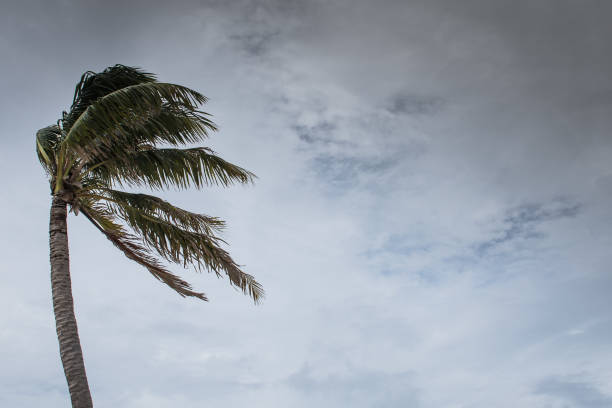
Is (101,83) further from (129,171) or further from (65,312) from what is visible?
(65,312)

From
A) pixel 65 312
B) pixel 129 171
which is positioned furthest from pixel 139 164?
pixel 65 312

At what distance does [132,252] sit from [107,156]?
1953 millimetres

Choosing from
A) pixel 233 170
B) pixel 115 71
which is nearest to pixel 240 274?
pixel 233 170

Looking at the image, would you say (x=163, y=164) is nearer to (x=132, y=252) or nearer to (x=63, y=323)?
(x=132, y=252)

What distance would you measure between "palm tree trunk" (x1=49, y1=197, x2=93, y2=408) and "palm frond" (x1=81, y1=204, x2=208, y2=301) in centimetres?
64

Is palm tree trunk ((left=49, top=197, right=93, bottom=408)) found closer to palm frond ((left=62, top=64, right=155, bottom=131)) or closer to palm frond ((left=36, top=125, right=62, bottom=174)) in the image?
palm frond ((left=36, top=125, right=62, bottom=174))

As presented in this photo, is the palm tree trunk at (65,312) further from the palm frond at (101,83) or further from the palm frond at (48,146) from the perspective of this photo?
the palm frond at (101,83)

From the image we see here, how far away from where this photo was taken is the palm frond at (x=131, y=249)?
9.68 metres

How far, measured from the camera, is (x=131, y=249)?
32.8ft

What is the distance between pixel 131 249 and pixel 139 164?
1738 millimetres

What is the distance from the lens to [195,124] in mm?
10352

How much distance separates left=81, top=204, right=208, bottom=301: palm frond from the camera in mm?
9680

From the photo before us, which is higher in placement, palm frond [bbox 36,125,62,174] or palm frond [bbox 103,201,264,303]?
palm frond [bbox 36,125,62,174]

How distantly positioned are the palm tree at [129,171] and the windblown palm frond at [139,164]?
0.02 metres
